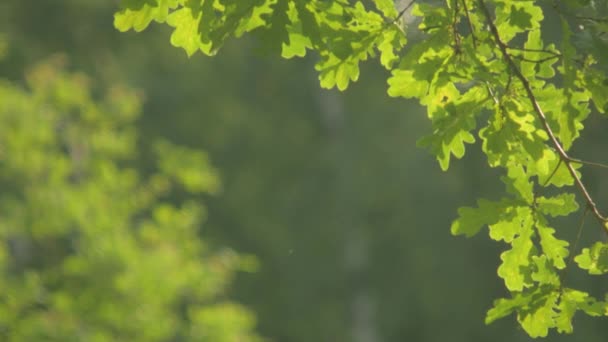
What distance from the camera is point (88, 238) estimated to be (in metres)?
8.58

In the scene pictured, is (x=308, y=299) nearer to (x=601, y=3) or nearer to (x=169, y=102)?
(x=169, y=102)

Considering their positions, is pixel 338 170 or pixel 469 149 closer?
pixel 469 149

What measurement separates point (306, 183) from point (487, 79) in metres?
14.1

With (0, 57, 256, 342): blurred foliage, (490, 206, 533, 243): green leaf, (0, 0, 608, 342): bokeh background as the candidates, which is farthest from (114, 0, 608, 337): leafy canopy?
(0, 0, 608, 342): bokeh background

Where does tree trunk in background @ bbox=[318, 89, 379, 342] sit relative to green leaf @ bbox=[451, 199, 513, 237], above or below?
above

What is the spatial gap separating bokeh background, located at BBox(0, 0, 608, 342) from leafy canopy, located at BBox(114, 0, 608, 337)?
1157 cm

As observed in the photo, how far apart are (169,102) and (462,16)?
1419 cm

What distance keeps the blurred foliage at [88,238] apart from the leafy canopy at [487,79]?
614cm

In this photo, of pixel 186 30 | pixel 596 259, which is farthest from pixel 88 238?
pixel 596 259

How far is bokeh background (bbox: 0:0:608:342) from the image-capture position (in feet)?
47.6

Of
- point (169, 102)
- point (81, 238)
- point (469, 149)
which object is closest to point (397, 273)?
point (469, 149)

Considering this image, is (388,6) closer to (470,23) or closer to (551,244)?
(470,23)

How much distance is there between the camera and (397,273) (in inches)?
605

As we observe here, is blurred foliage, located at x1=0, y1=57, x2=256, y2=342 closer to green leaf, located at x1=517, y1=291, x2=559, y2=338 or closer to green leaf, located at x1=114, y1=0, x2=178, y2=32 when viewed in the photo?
green leaf, located at x1=114, y1=0, x2=178, y2=32
